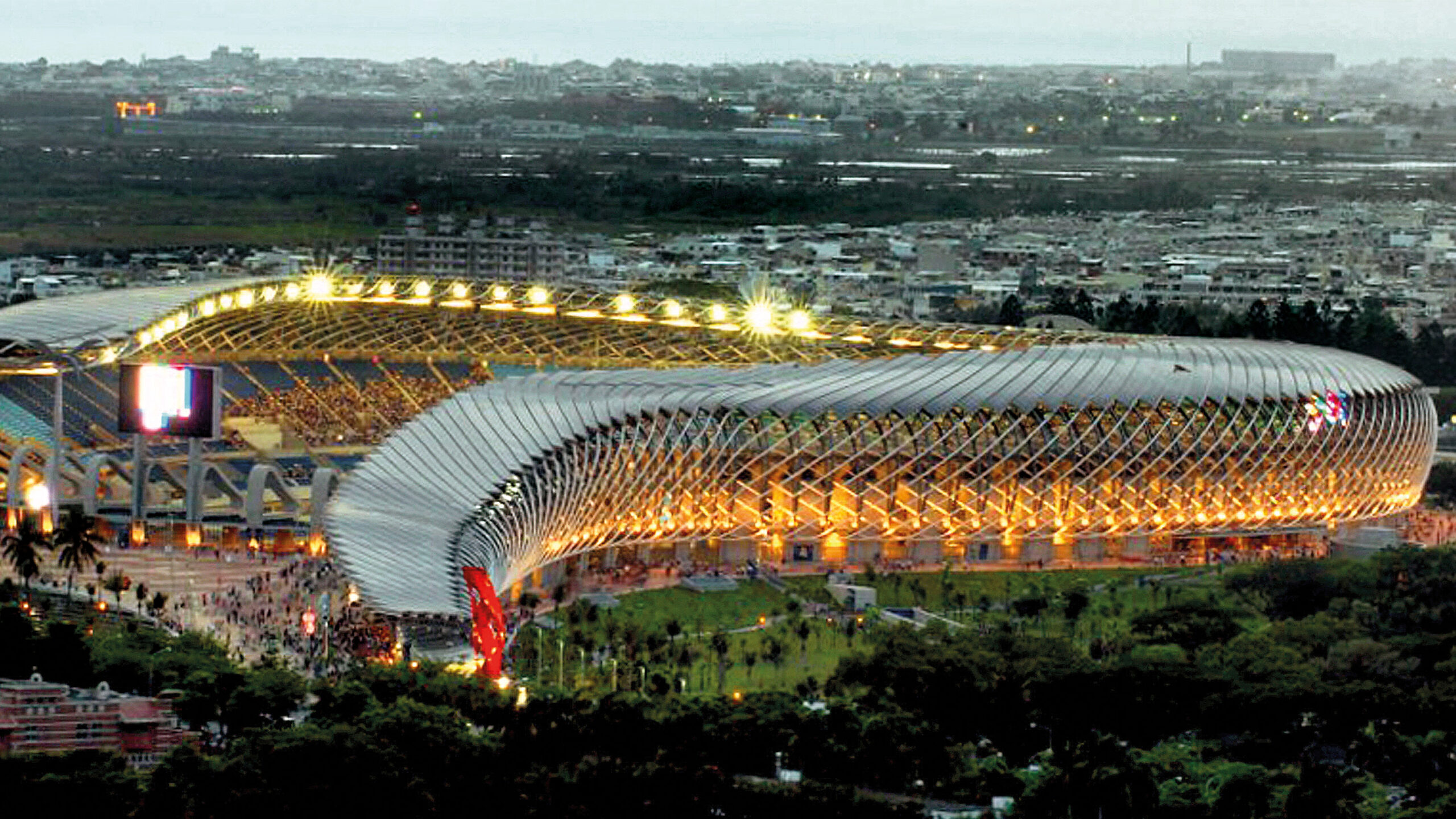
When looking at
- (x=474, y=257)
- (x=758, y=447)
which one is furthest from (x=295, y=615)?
(x=474, y=257)

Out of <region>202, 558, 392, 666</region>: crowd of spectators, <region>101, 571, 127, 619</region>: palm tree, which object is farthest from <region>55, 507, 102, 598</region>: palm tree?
<region>202, 558, 392, 666</region>: crowd of spectators

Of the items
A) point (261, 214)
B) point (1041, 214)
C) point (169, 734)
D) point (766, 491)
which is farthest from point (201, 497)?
point (1041, 214)

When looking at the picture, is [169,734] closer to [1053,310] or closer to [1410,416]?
[1410,416]

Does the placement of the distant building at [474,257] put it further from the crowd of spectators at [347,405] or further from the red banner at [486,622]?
the red banner at [486,622]

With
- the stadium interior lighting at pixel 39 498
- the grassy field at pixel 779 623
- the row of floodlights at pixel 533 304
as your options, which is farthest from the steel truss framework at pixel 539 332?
the grassy field at pixel 779 623

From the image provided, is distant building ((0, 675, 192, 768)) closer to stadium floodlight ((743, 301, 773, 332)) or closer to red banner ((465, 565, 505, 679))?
red banner ((465, 565, 505, 679))

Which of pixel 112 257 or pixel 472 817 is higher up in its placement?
pixel 112 257
